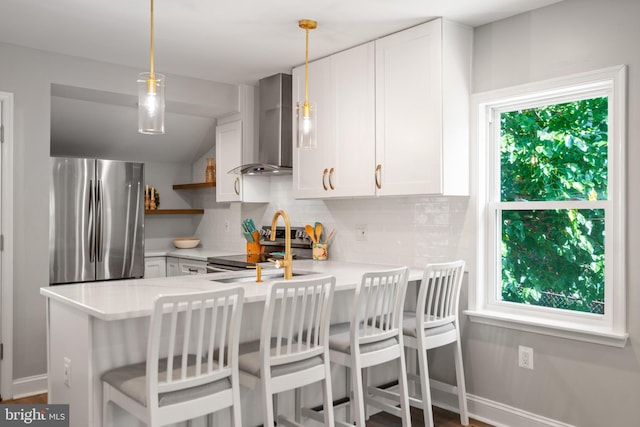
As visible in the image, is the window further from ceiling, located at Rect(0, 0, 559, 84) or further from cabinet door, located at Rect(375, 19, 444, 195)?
ceiling, located at Rect(0, 0, 559, 84)

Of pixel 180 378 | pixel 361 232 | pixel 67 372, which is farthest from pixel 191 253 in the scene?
pixel 180 378

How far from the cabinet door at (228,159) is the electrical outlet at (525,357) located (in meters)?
2.92

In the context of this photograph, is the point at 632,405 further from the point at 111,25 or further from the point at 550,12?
the point at 111,25

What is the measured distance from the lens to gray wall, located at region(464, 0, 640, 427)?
274cm

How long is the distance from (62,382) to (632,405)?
9.59ft

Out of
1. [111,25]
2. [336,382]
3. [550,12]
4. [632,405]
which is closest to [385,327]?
[336,382]

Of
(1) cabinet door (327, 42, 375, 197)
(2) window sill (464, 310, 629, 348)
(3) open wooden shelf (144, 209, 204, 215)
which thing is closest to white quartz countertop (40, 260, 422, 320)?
(2) window sill (464, 310, 629, 348)

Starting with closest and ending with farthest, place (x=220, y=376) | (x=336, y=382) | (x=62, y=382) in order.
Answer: (x=220, y=376)
(x=62, y=382)
(x=336, y=382)

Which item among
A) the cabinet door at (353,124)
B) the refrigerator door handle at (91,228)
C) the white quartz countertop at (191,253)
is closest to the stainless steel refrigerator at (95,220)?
the refrigerator door handle at (91,228)

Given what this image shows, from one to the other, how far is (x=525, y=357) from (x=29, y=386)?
345 centimetres

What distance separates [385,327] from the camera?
3137 mm

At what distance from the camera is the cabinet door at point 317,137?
4.05 meters

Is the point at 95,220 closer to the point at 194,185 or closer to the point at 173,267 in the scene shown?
the point at 173,267

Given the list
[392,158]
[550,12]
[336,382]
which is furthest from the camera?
[392,158]
